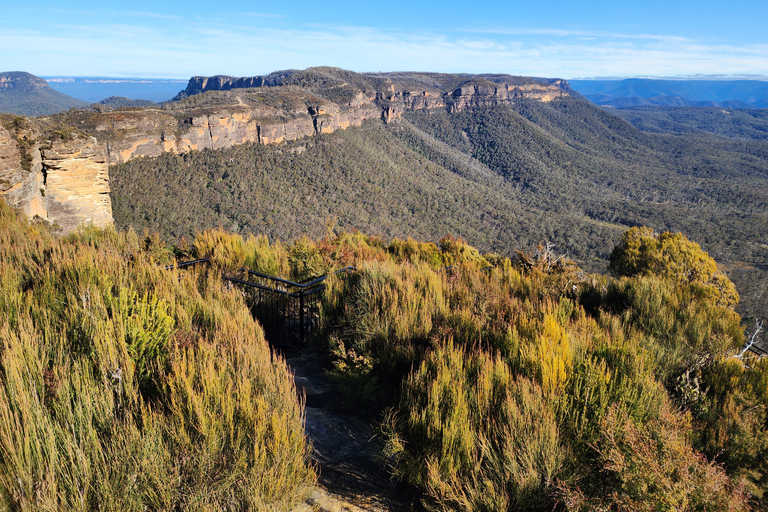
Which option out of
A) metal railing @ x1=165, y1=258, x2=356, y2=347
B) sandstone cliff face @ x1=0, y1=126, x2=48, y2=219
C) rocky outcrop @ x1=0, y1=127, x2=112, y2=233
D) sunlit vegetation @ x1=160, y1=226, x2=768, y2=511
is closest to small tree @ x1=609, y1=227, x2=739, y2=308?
sunlit vegetation @ x1=160, y1=226, x2=768, y2=511

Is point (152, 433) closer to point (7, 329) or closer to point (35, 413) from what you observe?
point (35, 413)

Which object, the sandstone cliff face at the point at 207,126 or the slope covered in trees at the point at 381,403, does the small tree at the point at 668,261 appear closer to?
the slope covered in trees at the point at 381,403

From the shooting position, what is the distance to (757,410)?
3.25 metres

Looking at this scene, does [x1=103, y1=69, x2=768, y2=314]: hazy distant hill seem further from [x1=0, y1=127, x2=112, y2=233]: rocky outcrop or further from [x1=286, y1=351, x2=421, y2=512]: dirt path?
[x1=286, y1=351, x2=421, y2=512]: dirt path

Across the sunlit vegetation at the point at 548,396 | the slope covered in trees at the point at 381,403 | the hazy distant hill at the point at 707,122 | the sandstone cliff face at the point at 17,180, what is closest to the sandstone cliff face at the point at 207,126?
the sandstone cliff face at the point at 17,180

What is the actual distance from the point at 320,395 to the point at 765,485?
3473 millimetres

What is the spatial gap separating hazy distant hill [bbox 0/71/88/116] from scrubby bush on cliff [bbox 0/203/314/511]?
588 feet

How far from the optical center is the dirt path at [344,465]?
261 cm

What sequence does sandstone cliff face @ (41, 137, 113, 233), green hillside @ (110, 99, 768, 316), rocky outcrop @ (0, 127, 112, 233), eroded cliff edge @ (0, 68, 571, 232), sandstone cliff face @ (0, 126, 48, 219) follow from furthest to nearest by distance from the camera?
green hillside @ (110, 99, 768, 316) → sandstone cliff face @ (41, 137, 113, 233) → eroded cliff edge @ (0, 68, 571, 232) → rocky outcrop @ (0, 127, 112, 233) → sandstone cliff face @ (0, 126, 48, 219)

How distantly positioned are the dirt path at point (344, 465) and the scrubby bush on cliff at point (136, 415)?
416 millimetres

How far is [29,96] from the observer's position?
17400cm

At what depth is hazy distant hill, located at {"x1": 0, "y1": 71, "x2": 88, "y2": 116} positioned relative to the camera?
14550 cm

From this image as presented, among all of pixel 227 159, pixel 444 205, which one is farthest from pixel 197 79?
pixel 444 205

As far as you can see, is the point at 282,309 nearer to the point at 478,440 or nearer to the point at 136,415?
the point at 136,415
